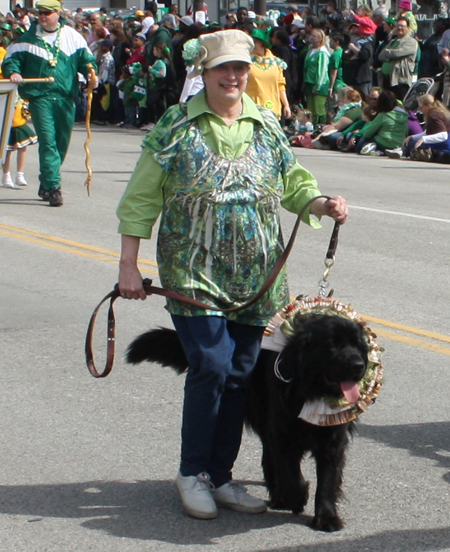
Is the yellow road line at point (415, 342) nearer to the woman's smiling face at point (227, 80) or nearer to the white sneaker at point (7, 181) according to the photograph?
the woman's smiling face at point (227, 80)

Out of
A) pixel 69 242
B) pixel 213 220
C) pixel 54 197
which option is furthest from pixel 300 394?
pixel 54 197

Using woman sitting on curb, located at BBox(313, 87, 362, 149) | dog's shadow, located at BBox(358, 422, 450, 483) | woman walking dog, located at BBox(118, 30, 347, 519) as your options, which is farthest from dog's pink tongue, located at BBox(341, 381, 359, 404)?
woman sitting on curb, located at BBox(313, 87, 362, 149)

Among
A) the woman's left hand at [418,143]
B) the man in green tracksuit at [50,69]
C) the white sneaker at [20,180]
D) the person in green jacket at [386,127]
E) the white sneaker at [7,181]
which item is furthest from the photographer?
the person in green jacket at [386,127]

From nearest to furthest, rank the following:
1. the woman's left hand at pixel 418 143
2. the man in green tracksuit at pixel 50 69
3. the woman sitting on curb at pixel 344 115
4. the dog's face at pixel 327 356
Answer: the dog's face at pixel 327 356 → the man in green tracksuit at pixel 50 69 → the woman's left hand at pixel 418 143 → the woman sitting on curb at pixel 344 115

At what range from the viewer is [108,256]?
905 centimetres

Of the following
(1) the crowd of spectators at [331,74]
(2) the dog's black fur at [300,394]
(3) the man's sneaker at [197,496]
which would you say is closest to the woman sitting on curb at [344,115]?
(1) the crowd of spectators at [331,74]

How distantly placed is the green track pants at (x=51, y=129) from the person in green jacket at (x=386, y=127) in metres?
6.77

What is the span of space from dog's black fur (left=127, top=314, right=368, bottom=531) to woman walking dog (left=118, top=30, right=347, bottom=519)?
16cm

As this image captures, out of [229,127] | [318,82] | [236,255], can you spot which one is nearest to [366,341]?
[236,255]

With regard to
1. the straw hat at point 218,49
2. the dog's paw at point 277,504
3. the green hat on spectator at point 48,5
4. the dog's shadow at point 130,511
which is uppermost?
the green hat on spectator at point 48,5

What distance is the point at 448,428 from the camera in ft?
16.5

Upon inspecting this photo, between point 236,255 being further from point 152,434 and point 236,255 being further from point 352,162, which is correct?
point 352,162

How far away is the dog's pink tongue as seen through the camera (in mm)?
3650

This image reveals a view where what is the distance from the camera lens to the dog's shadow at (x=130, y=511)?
12.8 feet
